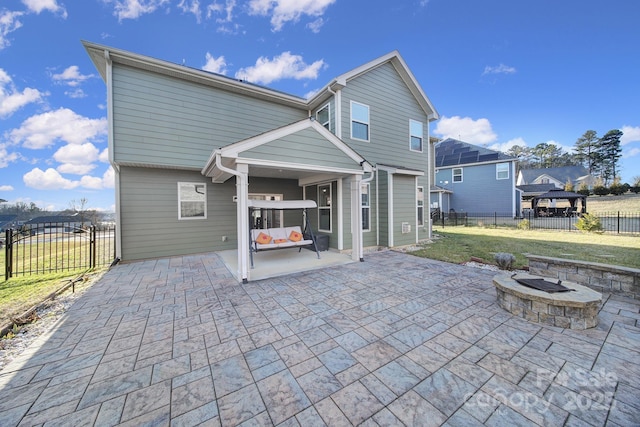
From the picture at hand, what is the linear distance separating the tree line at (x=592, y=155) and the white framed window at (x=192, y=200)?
151 feet

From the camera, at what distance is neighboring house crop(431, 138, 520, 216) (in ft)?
63.2

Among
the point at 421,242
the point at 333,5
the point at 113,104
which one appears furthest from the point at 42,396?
the point at 333,5

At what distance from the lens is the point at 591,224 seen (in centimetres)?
1141

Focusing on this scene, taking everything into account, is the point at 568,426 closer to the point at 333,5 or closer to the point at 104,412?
the point at 104,412

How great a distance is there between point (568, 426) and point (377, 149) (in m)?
8.31

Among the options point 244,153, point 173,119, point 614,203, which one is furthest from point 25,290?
point 614,203

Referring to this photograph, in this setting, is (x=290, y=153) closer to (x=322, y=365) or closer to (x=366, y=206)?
(x=366, y=206)

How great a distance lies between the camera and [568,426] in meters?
Result: 1.68

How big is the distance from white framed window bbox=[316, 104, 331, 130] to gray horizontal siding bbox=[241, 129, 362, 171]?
2677 millimetres

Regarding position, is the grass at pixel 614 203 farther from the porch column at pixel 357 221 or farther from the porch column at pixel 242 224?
the porch column at pixel 242 224

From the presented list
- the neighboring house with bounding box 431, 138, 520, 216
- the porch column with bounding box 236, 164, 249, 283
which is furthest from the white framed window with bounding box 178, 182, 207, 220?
the neighboring house with bounding box 431, 138, 520, 216

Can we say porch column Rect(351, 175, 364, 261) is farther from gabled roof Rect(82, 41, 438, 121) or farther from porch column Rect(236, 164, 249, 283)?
gabled roof Rect(82, 41, 438, 121)

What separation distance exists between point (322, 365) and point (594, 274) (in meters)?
5.17

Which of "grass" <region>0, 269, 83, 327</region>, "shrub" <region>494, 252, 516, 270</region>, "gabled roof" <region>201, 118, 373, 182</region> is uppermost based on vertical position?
"gabled roof" <region>201, 118, 373, 182</region>
